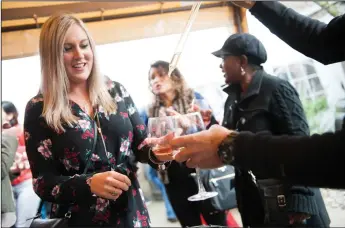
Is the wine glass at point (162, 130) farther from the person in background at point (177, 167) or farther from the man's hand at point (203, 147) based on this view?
the person in background at point (177, 167)

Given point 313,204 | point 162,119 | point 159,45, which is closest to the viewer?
point 162,119

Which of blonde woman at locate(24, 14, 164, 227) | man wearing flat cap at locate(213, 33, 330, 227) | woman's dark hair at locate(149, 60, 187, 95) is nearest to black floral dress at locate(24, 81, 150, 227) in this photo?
blonde woman at locate(24, 14, 164, 227)

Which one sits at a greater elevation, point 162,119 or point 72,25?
point 72,25

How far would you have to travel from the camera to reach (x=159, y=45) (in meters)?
1.41

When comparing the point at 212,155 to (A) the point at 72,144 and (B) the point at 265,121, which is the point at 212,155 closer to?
(A) the point at 72,144

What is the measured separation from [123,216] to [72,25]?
0.58m

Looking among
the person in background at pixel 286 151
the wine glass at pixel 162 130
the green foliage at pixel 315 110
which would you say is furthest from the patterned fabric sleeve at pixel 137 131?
the green foliage at pixel 315 110

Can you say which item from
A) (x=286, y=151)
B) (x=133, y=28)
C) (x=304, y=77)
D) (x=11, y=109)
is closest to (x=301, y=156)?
(x=286, y=151)

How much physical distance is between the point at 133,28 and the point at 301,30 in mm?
758

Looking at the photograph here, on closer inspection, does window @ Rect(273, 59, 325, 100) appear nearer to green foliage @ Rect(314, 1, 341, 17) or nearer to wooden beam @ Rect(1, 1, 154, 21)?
green foliage @ Rect(314, 1, 341, 17)

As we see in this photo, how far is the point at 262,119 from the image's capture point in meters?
1.10

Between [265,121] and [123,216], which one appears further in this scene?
[265,121]

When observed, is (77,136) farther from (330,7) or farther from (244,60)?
(330,7)

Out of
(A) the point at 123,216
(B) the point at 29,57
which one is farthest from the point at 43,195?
(B) the point at 29,57
